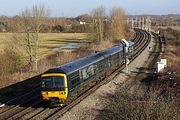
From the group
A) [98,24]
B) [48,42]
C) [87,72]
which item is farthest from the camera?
[48,42]

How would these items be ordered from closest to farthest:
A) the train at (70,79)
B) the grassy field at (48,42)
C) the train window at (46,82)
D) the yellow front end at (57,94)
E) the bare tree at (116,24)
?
1. the yellow front end at (57,94)
2. the train at (70,79)
3. the train window at (46,82)
4. the grassy field at (48,42)
5. the bare tree at (116,24)

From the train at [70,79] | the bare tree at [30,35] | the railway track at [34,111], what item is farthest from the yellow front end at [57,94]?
the bare tree at [30,35]

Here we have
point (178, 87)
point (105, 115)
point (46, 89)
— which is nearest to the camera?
point (105, 115)

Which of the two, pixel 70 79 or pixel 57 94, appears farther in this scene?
pixel 70 79

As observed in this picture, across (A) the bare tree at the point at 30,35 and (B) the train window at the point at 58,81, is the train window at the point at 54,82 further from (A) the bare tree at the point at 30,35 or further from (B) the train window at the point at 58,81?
(A) the bare tree at the point at 30,35

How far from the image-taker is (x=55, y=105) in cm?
1983

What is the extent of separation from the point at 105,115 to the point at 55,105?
139 inches

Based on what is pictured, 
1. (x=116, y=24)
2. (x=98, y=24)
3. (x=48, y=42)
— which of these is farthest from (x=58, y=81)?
(x=48, y=42)

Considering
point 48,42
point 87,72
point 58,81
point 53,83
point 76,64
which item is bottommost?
point 48,42

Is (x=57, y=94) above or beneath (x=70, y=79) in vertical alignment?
beneath

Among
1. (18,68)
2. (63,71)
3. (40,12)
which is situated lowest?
(18,68)

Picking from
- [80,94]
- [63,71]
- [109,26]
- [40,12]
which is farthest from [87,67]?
[109,26]

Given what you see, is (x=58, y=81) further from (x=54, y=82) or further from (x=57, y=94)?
(x=57, y=94)

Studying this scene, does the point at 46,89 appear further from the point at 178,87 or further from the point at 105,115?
the point at 178,87
